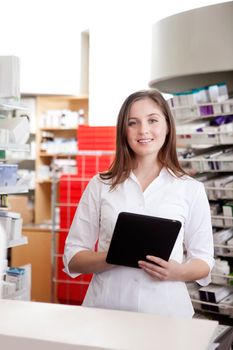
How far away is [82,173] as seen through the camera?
4.49 meters

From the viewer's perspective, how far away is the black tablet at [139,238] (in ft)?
5.29

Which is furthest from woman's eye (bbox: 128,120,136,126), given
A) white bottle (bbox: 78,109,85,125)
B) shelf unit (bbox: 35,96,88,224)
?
white bottle (bbox: 78,109,85,125)

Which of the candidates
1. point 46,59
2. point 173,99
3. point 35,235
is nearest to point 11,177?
point 173,99

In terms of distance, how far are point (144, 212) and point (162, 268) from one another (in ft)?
0.70

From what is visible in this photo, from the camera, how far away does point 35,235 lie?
5.11m

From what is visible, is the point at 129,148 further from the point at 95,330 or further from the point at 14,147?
the point at 14,147

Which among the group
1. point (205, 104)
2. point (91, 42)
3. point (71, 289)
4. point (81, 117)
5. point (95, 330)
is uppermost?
point (91, 42)

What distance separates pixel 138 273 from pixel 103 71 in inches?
119

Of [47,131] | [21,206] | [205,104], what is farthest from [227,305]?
[47,131]

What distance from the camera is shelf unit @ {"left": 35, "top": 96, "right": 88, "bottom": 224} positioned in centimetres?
689

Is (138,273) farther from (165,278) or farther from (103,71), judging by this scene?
(103,71)

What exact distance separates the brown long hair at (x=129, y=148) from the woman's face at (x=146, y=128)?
19mm

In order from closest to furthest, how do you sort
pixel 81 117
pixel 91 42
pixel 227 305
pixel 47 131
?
pixel 227 305 < pixel 91 42 < pixel 81 117 < pixel 47 131

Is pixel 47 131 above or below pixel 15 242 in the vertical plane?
above
